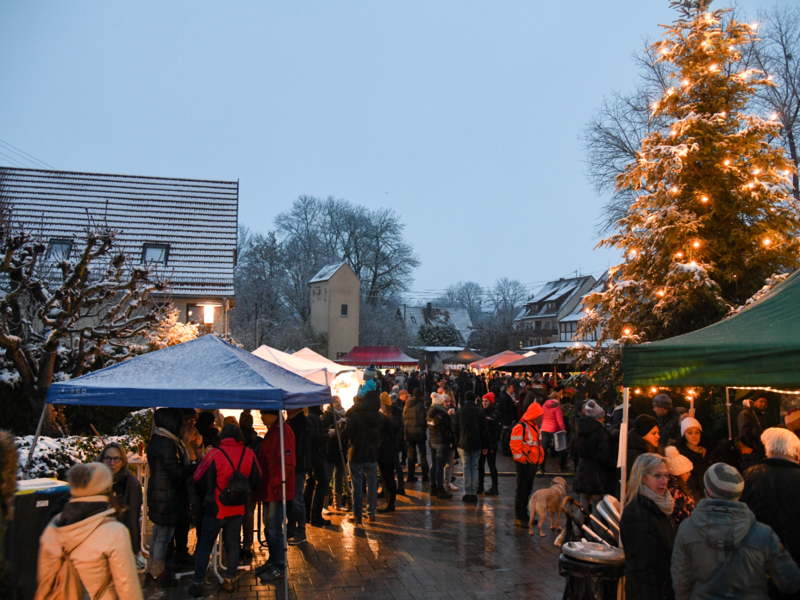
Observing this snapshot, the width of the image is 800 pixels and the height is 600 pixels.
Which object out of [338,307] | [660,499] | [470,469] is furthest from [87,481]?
[338,307]

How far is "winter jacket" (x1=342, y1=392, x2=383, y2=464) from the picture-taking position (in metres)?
8.70

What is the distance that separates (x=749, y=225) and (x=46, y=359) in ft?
46.4

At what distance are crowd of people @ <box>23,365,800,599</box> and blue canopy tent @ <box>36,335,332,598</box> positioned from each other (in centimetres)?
41

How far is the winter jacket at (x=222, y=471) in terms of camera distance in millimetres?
5848

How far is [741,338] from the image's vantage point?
454cm

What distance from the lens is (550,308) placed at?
64812 mm

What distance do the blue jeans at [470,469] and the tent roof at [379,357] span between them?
17218mm

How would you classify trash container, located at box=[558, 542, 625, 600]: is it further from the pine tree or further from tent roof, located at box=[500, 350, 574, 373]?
tent roof, located at box=[500, 350, 574, 373]

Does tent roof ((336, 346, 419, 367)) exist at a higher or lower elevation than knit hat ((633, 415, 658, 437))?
higher

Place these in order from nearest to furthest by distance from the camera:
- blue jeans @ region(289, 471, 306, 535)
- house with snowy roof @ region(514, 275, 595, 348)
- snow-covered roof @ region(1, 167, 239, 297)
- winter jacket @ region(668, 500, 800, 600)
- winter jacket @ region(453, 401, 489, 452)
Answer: winter jacket @ region(668, 500, 800, 600) < blue jeans @ region(289, 471, 306, 535) < winter jacket @ region(453, 401, 489, 452) < snow-covered roof @ region(1, 167, 239, 297) < house with snowy roof @ region(514, 275, 595, 348)

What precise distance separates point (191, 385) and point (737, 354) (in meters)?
5.01

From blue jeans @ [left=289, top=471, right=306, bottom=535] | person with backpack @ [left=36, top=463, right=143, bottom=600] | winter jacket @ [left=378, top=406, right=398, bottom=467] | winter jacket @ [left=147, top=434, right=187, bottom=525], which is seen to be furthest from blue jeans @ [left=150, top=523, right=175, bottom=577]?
winter jacket @ [left=378, top=406, right=398, bottom=467]

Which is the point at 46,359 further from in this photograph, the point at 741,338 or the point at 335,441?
the point at 741,338

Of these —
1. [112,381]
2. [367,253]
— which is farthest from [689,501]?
[367,253]
